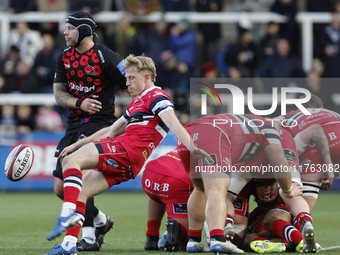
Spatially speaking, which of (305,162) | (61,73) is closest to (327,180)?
(305,162)

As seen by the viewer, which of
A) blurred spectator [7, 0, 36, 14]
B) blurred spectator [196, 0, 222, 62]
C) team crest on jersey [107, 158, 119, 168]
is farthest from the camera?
blurred spectator [7, 0, 36, 14]

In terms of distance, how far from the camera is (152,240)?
5.88 meters

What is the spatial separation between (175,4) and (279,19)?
9.08 feet

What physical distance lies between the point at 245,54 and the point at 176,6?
102 inches

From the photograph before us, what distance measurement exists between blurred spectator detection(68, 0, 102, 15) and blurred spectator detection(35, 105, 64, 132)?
2695mm

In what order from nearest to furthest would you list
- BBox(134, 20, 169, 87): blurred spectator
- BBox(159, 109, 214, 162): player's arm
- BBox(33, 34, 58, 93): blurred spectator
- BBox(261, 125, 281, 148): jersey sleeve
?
1. BBox(159, 109, 214, 162): player's arm
2. BBox(261, 125, 281, 148): jersey sleeve
3. BBox(33, 34, 58, 93): blurred spectator
4. BBox(134, 20, 169, 87): blurred spectator

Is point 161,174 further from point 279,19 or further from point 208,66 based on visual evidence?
point 279,19

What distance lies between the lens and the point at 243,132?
5434mm

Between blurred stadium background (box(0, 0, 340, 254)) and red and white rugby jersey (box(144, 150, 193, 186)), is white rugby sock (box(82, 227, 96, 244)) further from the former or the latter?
blurred stadium background (box(0, 0, 340, 254))

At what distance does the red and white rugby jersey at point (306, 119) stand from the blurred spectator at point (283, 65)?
671cm

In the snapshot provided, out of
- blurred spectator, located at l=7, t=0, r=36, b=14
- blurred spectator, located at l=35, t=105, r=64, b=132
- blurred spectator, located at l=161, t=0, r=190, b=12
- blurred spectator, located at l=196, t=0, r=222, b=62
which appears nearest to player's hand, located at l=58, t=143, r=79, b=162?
blurred spectator, located at l=35, t=105, r=64, b=132

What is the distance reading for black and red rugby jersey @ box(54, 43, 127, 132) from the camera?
6.21m

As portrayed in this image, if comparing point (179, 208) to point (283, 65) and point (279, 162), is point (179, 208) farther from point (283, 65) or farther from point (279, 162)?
point (283, 65)

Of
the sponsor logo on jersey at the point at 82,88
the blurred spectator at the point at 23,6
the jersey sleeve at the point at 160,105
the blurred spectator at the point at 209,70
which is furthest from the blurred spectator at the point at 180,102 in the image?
the jersey sleeve at the point at 160,105
